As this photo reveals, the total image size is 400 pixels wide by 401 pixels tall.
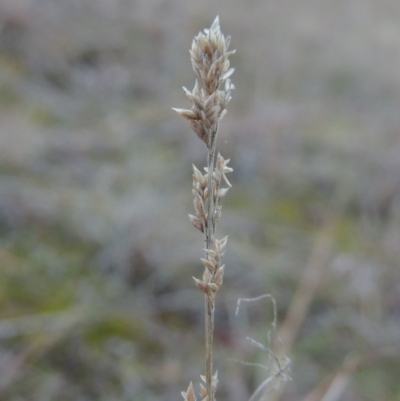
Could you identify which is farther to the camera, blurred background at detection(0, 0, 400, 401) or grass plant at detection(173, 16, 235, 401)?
blurred background at detection(0, 0, 400, 401)

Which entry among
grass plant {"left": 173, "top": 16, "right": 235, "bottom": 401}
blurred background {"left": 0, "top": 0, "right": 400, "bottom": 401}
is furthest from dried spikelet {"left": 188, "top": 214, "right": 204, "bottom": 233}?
blurred background {"left": 0, "top": 0, "right": 400, "bottom": 401}

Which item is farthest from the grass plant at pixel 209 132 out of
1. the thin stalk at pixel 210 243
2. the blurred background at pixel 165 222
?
the blurred background at pixel 165 222

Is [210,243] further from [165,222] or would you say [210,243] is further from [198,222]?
[165,222]

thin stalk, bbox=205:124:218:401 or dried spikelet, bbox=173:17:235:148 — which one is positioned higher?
dried spikelet, bbox=173:17:235:148

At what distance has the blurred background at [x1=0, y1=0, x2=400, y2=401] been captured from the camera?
1.86m

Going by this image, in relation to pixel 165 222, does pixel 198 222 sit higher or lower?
higher

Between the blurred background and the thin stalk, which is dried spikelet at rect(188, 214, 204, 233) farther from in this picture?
the blurred background

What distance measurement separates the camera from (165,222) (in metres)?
2.59

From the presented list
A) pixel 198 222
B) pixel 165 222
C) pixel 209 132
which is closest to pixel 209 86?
pixel 209 132

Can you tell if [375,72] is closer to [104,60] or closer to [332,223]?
[104,60]

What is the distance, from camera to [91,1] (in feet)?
18.9

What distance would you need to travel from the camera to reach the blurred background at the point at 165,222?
1856 millimetres

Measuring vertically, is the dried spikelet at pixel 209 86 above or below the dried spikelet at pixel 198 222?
above

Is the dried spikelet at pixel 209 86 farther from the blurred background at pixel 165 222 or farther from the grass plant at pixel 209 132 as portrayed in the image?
the blurred background at pixel 165 222
